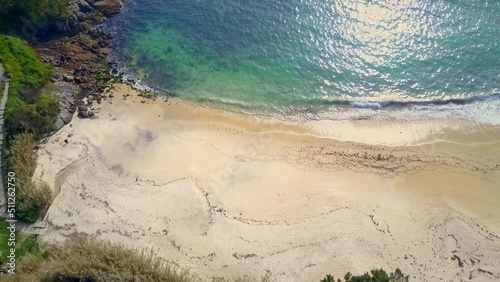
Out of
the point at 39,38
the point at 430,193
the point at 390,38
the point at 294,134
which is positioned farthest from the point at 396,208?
the point at 39,38

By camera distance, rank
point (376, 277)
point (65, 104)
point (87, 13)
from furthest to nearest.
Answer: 1. point (87, 13)
2. point (65, 104)
3. point (376, 277)

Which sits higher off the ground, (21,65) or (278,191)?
(21,65)

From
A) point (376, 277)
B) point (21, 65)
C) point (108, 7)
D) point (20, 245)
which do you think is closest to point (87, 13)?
point (108, 7)

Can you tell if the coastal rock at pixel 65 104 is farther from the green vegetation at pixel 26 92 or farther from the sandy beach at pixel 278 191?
the sandy beach at pixel 278 191

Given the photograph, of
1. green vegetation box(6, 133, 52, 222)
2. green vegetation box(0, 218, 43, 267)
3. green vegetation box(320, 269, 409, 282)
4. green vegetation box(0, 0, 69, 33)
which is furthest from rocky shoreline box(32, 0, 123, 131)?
green vegetation box(320, 269, 409, 282)

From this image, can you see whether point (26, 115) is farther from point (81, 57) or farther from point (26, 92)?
point (81, 57)

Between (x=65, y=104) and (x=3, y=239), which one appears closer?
(x=3, y=239)

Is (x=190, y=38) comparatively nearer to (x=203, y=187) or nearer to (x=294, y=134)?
(x=294, y=134)

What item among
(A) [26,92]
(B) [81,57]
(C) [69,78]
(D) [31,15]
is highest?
(D) [31,15]
